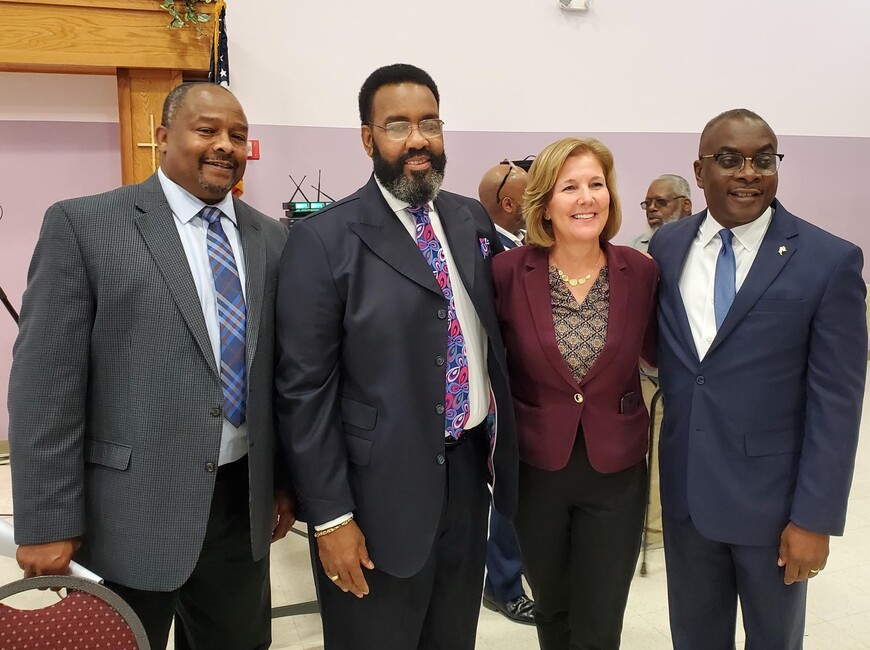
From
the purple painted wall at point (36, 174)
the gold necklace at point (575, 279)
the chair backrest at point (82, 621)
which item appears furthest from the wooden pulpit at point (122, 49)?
the chair backrest at point (82, 621)

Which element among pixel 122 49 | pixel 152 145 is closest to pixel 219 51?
pixel 122 49

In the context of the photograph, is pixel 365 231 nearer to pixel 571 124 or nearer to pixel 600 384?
pixel 600 384

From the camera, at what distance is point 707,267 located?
180cm

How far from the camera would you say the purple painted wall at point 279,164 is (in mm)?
4547

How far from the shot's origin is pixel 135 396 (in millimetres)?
1583

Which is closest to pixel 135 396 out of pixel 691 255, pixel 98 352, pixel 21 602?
pixel 98 352

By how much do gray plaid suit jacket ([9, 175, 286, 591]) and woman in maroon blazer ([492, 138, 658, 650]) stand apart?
2.31 feet

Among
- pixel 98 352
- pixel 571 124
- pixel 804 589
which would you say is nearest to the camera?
pixel 98 352

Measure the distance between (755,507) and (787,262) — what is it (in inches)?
23.9

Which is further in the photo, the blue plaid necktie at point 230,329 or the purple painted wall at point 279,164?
the purple painted wall at point 279,164

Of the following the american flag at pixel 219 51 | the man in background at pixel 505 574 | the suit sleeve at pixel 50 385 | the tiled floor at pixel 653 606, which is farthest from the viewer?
the american flag at pixel 219 51

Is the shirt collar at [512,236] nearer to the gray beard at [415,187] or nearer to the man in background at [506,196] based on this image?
the man in background at [506,196]

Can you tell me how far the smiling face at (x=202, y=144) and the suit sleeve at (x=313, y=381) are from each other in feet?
0.97

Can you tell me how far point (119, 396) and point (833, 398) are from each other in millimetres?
1658
